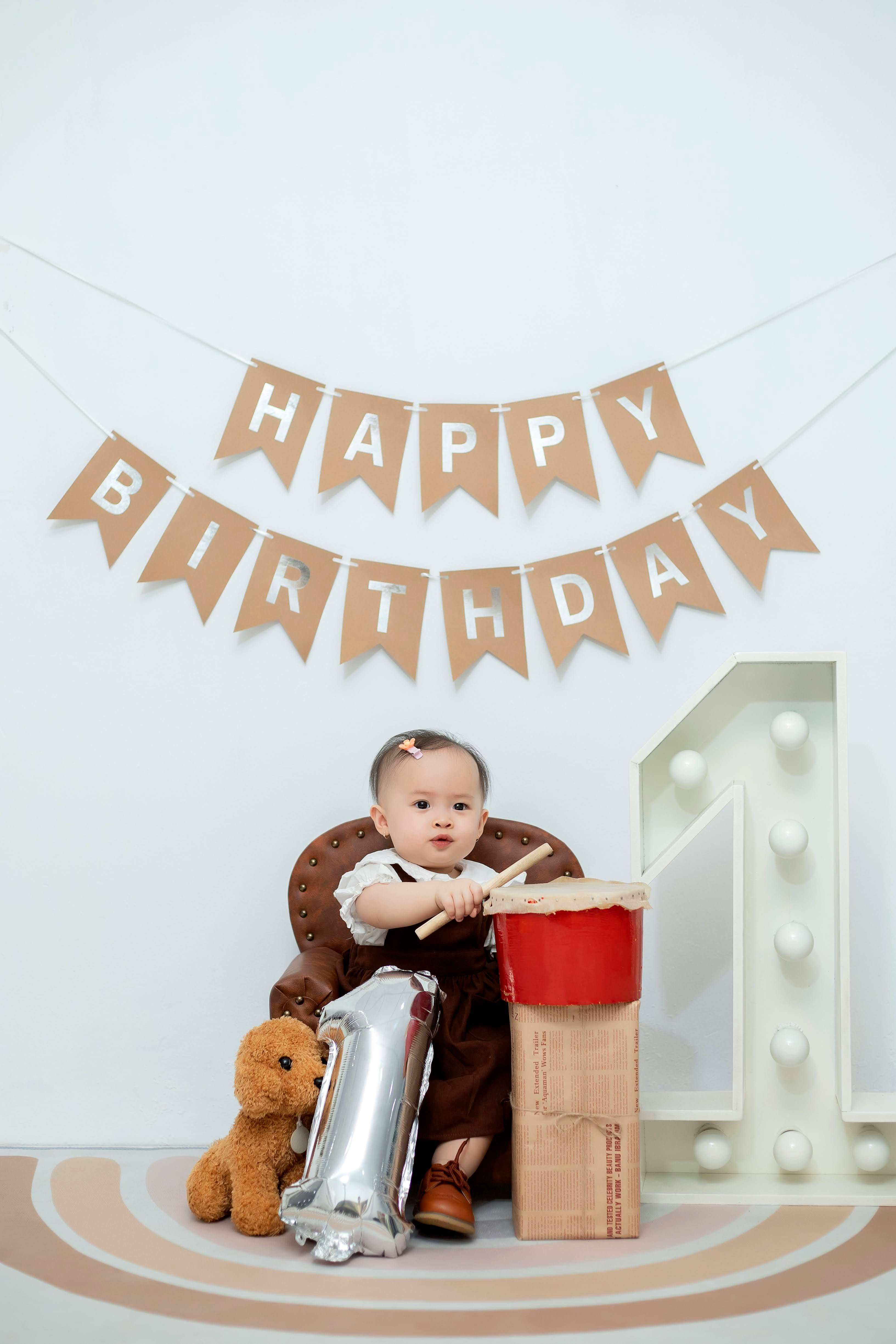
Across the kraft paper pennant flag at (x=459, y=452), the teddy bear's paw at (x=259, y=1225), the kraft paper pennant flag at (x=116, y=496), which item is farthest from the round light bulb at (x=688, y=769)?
the kraft paper pennant flag at (x=116, y=496)

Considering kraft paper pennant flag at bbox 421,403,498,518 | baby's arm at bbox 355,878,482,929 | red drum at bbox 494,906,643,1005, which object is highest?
kraft paper pennant flag at bbox 421,403,498,518

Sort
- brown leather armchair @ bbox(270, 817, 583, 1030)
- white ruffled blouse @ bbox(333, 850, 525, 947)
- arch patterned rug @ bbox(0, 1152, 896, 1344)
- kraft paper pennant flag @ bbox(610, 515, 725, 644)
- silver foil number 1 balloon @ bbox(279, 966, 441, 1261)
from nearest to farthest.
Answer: arch patterned rug @ bbox(0, 1152, 896, 1344), silver foil number 1 balloon @ bbox(279, 966, 441, 1261), white ruffled blouse @ bbox(333, 850, 525, 947), brown leather armchair @ bbox(270, 817, 583, 1030), kraft paper pennant flag @ bbox(610, 515, 725, 644)

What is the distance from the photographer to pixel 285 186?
207 centimetres

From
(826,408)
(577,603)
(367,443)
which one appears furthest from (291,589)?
(826,408)

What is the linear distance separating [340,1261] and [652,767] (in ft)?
2.89

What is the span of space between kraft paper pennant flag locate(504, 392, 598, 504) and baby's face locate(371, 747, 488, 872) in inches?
23.0

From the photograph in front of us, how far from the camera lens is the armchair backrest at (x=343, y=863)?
186 cm

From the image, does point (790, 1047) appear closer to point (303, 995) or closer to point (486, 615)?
point (303, 995)

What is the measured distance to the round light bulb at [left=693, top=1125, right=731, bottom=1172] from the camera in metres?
1.64

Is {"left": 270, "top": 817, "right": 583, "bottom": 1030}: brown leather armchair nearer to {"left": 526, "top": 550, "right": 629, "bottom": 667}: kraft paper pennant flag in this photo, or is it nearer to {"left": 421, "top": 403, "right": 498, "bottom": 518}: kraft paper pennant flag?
{"left": 526, "top": 550, "right": 629, "bottom": 667}: kraft paper pennant flag

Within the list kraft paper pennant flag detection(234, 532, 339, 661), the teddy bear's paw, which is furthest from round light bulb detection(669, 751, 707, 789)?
the teddy bear's paw

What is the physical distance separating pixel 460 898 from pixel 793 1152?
0.66m

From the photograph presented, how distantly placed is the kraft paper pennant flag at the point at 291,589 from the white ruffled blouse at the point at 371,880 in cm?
47

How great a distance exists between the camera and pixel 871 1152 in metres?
1.63
